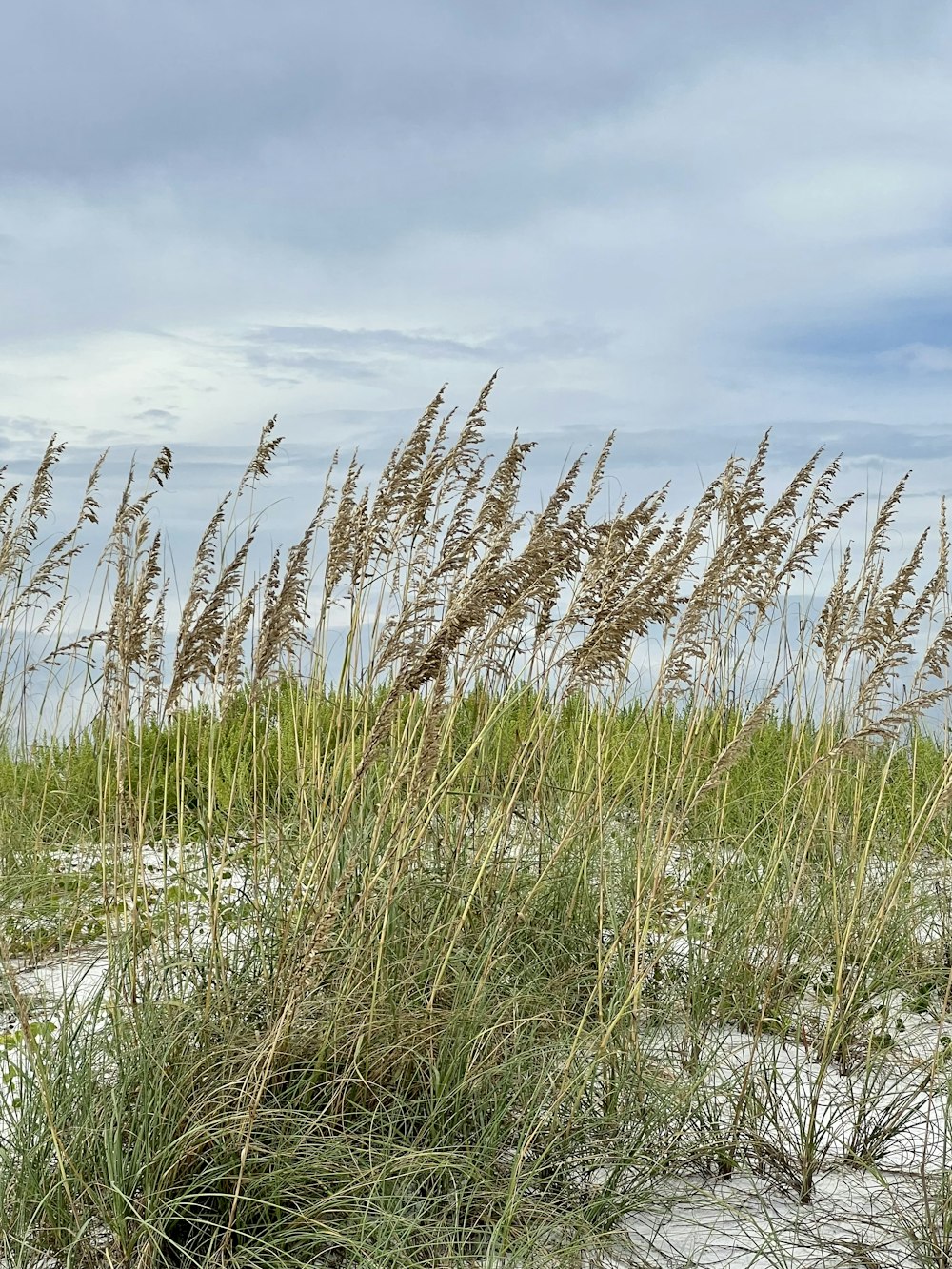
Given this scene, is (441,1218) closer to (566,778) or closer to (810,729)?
(566,778)

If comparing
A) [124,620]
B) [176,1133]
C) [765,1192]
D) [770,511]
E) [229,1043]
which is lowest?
[765,1192]

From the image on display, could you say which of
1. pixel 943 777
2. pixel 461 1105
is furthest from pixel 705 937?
pixel 461 1105

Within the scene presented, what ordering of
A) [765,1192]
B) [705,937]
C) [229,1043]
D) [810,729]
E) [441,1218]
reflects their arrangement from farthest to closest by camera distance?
[810,729] < [705,937] < [765,1192] < [229,1043] < [441,1218]

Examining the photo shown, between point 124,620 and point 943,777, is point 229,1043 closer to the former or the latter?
point 124,620

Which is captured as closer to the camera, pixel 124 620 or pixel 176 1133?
pixel 176 1133

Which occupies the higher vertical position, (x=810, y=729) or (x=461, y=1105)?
(x=810, y=729)

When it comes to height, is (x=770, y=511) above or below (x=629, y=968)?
above

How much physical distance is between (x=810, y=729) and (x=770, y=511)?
3060mm

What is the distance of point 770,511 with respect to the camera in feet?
13.5

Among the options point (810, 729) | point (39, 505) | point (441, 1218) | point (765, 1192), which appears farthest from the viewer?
point (810, 729)

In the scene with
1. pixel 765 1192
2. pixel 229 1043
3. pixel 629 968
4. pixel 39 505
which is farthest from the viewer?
pixel 39 505

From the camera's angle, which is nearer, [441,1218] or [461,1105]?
[441,1218]

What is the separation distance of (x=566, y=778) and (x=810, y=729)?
2.03 m

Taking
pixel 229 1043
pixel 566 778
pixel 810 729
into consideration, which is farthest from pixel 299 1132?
pixel 810 729
